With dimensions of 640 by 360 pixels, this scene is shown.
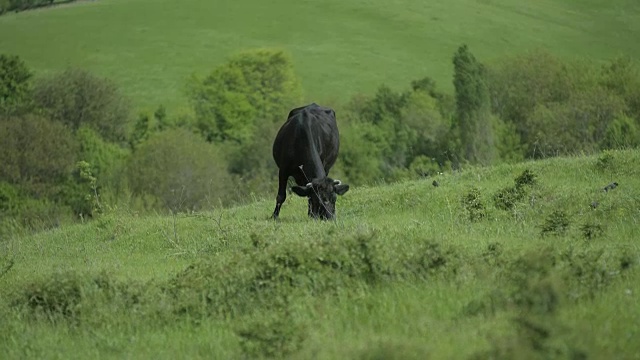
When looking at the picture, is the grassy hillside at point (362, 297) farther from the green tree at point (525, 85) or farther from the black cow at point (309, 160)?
the green tree at point (525, 85)

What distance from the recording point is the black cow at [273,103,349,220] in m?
16.8

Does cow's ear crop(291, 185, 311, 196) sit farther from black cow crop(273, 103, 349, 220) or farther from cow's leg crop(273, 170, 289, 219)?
cow's leg crop(273, 170, 289, 219)

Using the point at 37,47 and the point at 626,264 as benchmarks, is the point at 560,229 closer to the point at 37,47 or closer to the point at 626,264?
the point at 626,264

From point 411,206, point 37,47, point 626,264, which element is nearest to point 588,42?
point 37,47

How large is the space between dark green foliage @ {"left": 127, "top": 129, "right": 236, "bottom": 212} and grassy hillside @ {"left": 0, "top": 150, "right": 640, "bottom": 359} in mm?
49735

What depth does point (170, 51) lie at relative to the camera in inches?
3915

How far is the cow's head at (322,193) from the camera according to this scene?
16.6m

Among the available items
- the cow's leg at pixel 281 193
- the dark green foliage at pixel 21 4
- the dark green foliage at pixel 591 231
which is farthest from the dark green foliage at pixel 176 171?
the dark green foliage at pixel 21 4

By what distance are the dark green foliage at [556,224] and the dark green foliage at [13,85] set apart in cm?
6465

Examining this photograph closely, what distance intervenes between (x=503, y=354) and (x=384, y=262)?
325 cm

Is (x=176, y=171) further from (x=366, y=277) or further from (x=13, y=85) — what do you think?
(x=366, y=277)

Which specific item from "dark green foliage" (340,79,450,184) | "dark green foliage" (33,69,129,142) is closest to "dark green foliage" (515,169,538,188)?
"dark green foliage" (340,79,450,184)

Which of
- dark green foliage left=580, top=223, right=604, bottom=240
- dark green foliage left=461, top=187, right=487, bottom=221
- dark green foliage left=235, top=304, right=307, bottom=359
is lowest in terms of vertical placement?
dark green foliage left=461, top=187, right=487, bottom=221

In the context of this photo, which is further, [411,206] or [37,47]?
[37,47]
